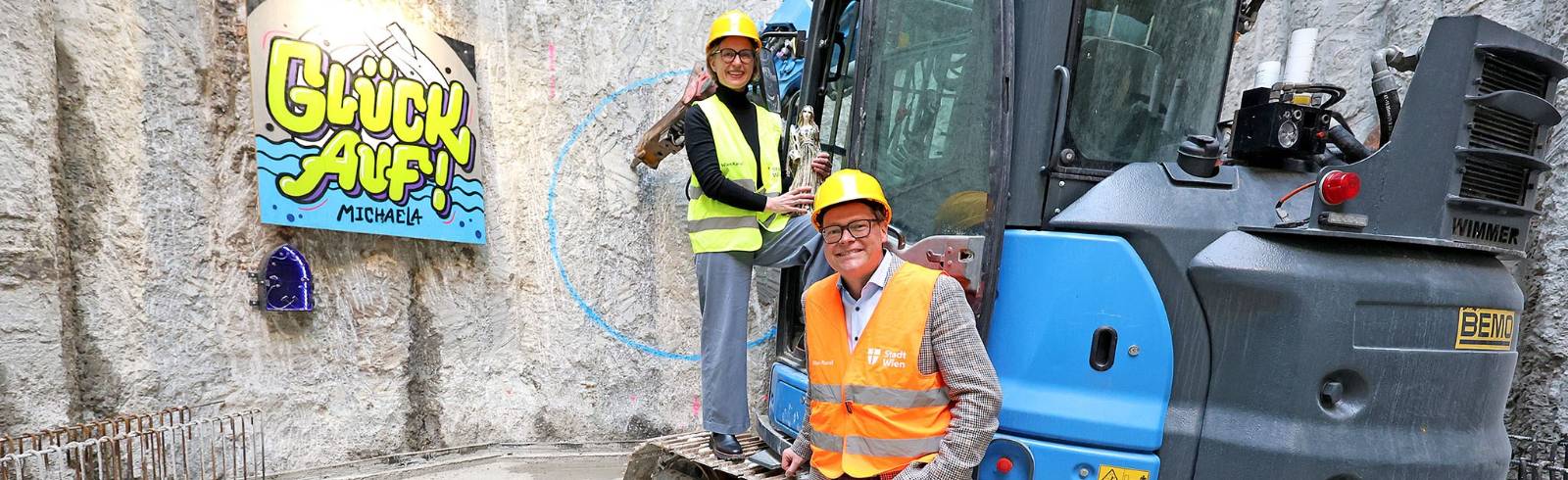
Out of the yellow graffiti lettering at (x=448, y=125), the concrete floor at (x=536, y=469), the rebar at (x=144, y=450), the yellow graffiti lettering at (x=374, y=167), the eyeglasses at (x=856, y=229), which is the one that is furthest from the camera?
the yellow graffiti lettering at (x=448, y=125)

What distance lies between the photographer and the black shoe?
301 centimetres

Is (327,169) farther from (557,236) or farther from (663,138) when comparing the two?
(663,138)

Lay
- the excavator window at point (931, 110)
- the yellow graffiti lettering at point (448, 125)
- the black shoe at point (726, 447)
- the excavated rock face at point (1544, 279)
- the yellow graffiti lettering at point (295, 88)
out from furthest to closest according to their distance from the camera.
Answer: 1. the yellow graffiti lettering at point (448, 125)
2. the yellow graffiti lettering at point (295, 88)
3. the excavated rock face at point (1544, 279)
4. the black shoe at point (726, 447)
5. the excavator window at point (931, 110)

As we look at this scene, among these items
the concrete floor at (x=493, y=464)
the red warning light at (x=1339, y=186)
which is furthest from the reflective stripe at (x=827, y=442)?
the concrete floor at (x=493, y=464)

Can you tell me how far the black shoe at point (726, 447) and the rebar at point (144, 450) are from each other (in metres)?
2.45

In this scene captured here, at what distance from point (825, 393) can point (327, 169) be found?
11.5ft

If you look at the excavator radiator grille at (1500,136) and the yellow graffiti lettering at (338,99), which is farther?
the yellow graffiti lettering at (338,99)

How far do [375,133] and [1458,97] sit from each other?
4.83 meters

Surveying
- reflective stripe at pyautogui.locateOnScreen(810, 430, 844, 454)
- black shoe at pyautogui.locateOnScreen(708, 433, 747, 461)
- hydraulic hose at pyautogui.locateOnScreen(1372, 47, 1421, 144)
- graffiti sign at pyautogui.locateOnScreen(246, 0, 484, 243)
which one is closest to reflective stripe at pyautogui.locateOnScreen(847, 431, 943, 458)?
reflective stripe at pyautogui.locateOnScreen(810, 430, 844, 454)

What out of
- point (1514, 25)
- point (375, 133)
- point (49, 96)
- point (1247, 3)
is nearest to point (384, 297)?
point (375, 133)

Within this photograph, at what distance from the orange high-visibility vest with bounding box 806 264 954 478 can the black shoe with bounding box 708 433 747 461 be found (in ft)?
2.99

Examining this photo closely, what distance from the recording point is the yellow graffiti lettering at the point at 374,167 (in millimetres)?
4430

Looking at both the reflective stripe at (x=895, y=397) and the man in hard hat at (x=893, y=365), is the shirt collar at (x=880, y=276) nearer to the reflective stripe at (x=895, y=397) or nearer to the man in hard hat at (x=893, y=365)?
the man in hard hat at (x=893, y=365)

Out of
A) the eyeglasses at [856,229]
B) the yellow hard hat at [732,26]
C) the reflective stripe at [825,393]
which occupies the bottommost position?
the reflective stripe at [825,393]
